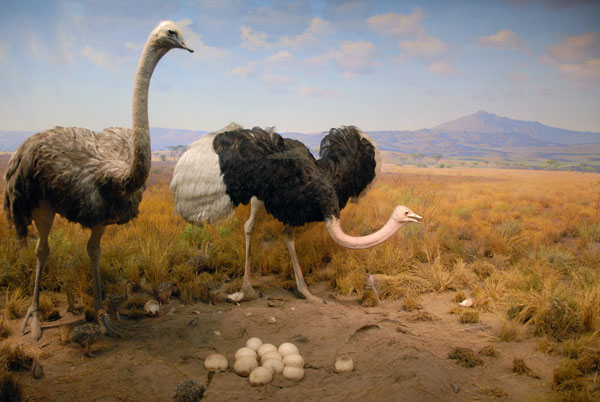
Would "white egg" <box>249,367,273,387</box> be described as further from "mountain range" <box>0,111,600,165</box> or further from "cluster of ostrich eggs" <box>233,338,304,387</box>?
"mountain range" <box>0,111,600,165</box>

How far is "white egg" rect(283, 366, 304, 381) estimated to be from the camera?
2.79m

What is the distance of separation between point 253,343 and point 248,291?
4.47ft

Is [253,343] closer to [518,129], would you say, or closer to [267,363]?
[267,363]

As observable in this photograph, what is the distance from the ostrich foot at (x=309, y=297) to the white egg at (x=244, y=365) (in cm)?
160

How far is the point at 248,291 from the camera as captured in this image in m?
4.50

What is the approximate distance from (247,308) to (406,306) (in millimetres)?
1633

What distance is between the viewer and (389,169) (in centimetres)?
998

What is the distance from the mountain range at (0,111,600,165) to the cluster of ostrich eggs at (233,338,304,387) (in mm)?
2080

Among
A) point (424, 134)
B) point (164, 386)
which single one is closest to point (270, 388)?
point (164, 386)

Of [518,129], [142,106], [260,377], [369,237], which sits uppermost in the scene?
[518,129]

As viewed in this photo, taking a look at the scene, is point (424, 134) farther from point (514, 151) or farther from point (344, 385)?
point (344, 385)

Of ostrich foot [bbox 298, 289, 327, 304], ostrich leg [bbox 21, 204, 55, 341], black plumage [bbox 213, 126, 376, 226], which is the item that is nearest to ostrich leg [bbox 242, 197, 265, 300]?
black plumage [bbox 213, 126, 376, 226]

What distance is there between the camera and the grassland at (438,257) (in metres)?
3.61

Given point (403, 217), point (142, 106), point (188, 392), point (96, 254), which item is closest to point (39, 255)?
point (96, 254)
